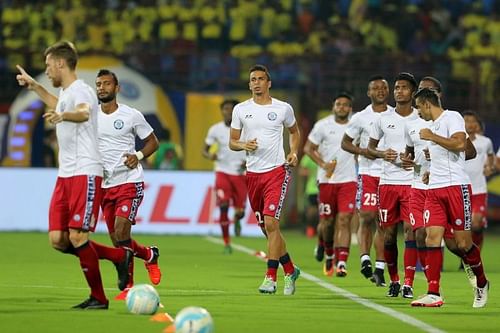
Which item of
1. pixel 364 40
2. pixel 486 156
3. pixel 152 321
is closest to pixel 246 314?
pixel 152 321

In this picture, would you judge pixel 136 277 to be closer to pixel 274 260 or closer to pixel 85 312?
pixel 274 260

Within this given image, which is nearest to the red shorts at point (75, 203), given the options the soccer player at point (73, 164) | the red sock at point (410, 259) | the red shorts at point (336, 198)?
the soccer player at point (73, 164)

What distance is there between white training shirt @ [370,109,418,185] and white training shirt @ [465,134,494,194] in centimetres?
538

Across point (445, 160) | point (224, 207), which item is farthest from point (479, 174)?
point (445, 160)

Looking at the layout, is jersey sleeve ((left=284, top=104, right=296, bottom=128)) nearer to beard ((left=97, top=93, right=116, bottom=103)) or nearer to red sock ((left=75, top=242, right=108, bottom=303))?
beard ((left=97, top=93, right=116, bottom=103))

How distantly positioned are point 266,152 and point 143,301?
402 cm

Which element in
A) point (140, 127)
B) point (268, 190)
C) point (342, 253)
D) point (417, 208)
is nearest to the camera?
point (417, 208)

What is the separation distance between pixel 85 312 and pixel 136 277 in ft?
17.5

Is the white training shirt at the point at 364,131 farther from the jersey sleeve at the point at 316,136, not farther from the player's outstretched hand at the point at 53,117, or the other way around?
the player's outstretched hand at the point at 53,117

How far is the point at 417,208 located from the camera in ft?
47.9

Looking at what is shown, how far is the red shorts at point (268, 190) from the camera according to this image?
15586mm

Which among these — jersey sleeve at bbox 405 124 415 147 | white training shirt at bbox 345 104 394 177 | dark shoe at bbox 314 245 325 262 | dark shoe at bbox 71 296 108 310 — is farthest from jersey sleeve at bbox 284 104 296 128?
dark shoe at bbox 314 245 325 262

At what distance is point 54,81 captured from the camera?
12.4m

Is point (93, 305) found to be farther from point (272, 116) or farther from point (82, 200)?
point (272, 116)
